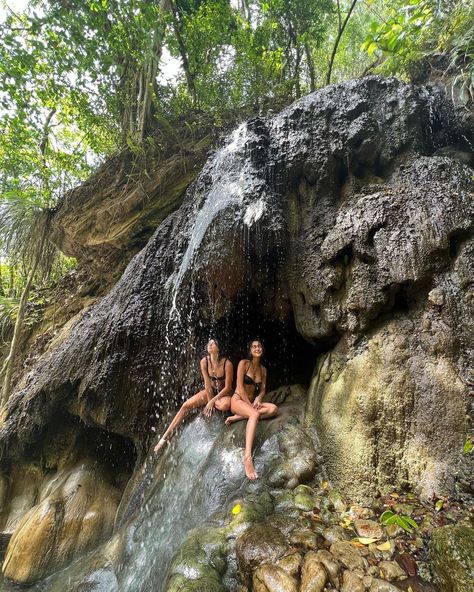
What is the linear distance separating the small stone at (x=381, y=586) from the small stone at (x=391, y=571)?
0.31 feet

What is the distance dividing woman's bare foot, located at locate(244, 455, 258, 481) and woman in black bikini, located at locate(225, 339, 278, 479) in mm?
267

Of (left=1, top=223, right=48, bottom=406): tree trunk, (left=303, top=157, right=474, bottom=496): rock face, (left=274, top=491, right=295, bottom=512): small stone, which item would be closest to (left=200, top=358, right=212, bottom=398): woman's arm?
(left=303, top=157, right=474, bottom=496): rock face

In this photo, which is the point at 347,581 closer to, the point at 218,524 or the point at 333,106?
the point at 218,524

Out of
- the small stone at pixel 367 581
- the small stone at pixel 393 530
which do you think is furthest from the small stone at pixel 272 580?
the small stone at pixel 393 530

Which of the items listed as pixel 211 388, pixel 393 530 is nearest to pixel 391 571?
pixel 393 530

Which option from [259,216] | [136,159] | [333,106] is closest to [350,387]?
[259,216]

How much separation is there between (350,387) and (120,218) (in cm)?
654

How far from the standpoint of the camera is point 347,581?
8.09ft

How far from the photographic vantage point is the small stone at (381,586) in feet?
7.65

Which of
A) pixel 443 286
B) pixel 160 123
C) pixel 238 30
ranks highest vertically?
pixel 238 30

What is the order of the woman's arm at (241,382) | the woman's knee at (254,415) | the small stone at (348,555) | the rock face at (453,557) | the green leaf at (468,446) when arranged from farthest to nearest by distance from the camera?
the woman's arm at (241,382) → the woman's knee at (254,415) → the green leaf at (468,446) → the small stone at (348,555) → the rock face at (453,557)

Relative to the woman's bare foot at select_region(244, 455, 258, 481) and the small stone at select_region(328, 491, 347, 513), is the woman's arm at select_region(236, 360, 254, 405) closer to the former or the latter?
the woman's bare foot at select_region(244, 455, 258, 481)

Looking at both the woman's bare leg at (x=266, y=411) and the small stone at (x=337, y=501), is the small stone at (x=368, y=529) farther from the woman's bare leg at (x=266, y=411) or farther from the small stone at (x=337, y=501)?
the woman's bare leg at (x=266, y=411)

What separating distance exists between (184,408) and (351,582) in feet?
10.9
